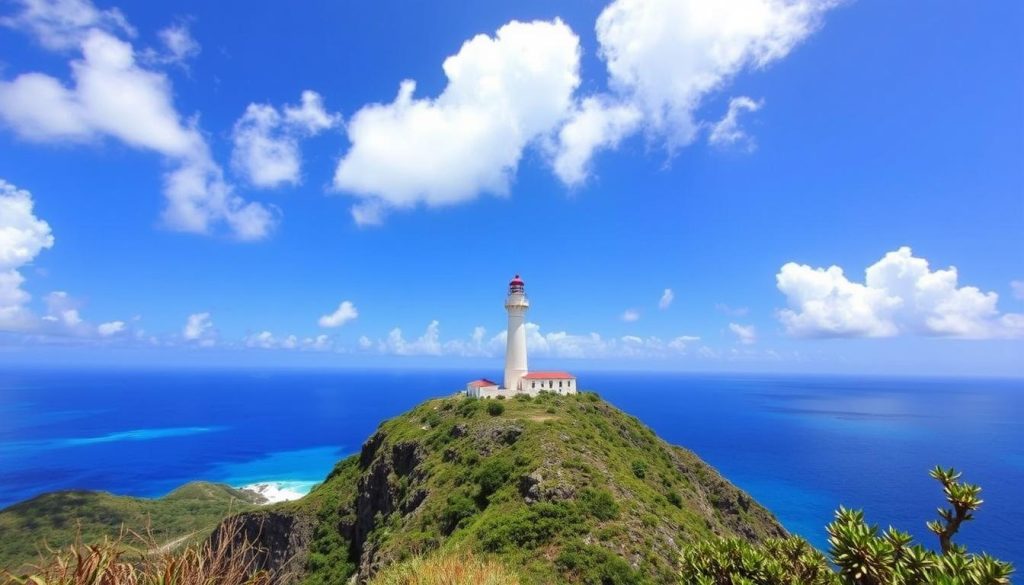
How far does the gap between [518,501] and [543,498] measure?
1606 mm

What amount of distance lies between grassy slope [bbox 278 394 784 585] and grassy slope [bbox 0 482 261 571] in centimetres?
3624

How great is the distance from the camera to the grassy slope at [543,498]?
22438mm

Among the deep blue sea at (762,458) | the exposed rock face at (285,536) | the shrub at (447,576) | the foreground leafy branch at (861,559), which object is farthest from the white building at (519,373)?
the deep blue sea at (762,458)

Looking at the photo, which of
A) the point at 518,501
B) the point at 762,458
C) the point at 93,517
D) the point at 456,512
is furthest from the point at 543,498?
the point at 762,458

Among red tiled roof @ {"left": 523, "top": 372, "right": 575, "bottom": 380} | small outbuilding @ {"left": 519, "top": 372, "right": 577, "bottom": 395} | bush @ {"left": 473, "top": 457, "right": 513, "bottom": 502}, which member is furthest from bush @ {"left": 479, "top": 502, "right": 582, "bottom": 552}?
red tiled roof @ {"left": 523, "top": 372, "right": 575, "bottom": 380}

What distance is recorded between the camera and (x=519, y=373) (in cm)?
5450

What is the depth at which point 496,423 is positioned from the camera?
39.4 m

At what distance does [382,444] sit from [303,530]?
1009 cm

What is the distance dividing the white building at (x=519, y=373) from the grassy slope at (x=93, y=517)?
43.0 meters

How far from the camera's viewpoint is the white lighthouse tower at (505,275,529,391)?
54.6 m

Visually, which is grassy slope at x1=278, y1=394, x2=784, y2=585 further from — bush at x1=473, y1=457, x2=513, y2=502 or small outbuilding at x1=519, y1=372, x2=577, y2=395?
small outbuilding at x1=519, y1=372, x2=577, y2=395

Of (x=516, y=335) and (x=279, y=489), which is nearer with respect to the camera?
(x=516, y=335)

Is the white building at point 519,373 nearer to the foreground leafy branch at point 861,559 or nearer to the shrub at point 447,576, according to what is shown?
the foreground leafy branch at point 861,559

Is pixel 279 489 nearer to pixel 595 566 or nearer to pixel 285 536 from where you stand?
pixel 285 536
